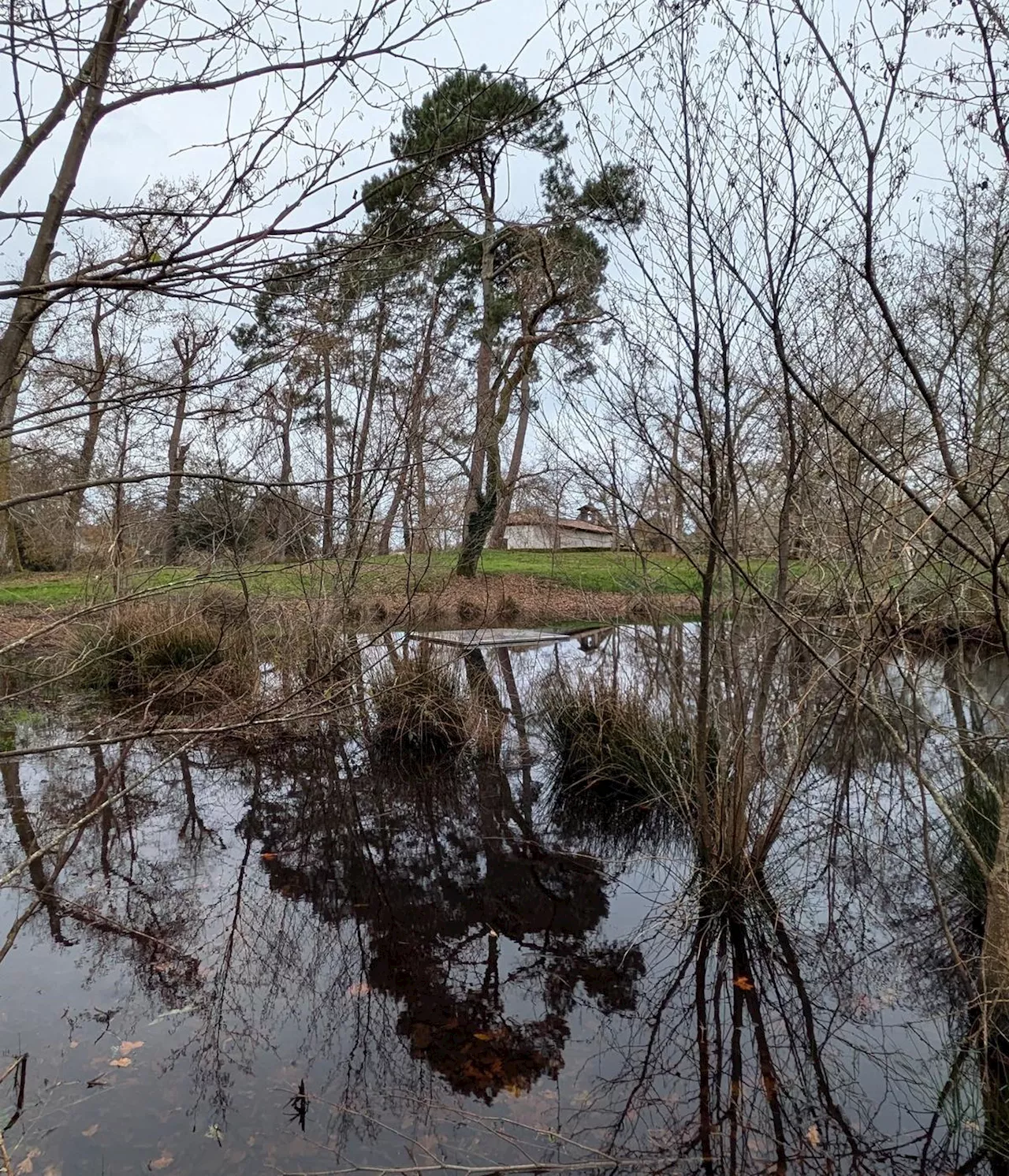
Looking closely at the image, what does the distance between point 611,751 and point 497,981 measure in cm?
292

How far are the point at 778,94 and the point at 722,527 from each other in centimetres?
201

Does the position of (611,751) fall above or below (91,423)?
below

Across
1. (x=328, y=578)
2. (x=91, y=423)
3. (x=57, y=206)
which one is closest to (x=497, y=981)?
(x=91, y=423)

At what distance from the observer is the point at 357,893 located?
5453 millimetres

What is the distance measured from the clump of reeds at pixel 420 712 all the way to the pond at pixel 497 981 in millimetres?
1019

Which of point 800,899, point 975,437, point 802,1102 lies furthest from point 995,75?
point 800,899

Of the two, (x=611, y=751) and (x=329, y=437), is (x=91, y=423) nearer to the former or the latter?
(x=329, y=437)

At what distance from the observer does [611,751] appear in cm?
709

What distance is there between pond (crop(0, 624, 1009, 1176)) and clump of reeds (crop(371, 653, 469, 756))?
1.02 meters

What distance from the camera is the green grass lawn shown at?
17.2ft

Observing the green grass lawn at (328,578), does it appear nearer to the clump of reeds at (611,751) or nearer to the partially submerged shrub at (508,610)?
the clump of reeds at (611,751)

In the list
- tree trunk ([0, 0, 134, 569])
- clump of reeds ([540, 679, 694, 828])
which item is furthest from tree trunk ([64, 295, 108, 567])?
clump of reeds ([540, 679, 694, 828])

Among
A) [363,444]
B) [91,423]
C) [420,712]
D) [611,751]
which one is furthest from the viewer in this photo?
[420,712]

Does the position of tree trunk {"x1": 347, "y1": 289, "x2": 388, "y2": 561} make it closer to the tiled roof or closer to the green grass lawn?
the green grass lawn
